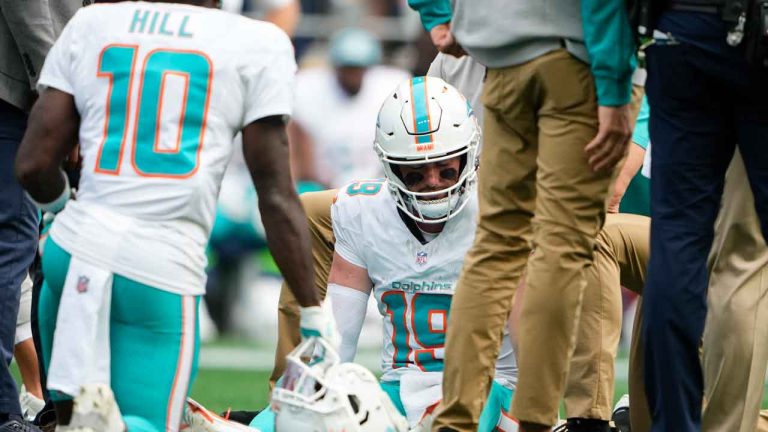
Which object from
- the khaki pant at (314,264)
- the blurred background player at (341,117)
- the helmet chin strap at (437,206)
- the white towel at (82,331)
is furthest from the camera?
the blurred background player at (341,117)

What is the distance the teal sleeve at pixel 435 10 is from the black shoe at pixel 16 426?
6.64 feet

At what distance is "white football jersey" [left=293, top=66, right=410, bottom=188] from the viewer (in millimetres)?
11680

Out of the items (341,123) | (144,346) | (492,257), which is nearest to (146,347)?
(144,346)

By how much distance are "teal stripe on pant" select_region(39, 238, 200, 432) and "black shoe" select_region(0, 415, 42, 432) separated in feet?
4.39

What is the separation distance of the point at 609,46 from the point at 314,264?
236cm

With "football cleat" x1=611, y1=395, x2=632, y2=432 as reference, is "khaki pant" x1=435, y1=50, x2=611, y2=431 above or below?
above

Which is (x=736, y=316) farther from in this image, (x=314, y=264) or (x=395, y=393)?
(x=314, y=264)

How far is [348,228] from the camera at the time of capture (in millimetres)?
5938

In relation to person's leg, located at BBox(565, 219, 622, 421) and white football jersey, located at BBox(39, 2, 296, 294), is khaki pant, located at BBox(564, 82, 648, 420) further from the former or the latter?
white football jersey, located at BBox(39, 2, 296, 294)

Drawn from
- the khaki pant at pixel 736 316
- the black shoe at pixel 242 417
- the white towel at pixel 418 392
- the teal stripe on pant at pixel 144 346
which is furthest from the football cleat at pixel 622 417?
the teal stripe on pant at pixel 144 346

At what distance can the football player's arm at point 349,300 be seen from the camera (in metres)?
5.82

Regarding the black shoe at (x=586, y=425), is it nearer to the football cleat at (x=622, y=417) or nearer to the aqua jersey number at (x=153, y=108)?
the football cleat at (x=622, y=417)

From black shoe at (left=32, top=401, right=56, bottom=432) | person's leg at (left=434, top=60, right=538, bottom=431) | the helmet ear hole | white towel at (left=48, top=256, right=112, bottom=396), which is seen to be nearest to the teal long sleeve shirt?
person's leg at (left=434, top=60, right=538, bottom=431)

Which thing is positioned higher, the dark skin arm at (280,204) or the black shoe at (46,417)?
the dark skin arm at (280,204)
